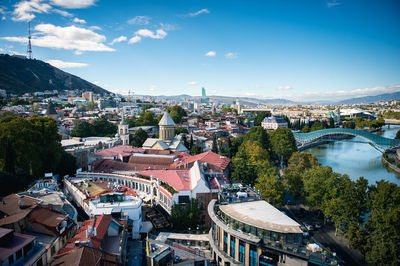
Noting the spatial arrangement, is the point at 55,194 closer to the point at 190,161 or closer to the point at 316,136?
the point at 190,161

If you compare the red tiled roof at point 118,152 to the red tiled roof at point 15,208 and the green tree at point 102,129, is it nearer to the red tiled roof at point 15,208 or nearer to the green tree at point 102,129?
the red tiled roof at point 15,208

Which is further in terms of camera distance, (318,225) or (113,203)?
(318,225)

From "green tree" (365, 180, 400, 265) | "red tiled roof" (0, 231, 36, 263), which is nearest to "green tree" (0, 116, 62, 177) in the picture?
"red tiled roof" (0, 231, 36, 263)

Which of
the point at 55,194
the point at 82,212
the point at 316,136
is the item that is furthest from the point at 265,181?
the point at 316,136

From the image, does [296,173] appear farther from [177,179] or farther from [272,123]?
[272,123]

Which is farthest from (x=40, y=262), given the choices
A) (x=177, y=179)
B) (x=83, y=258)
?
(x=177, y=179)
